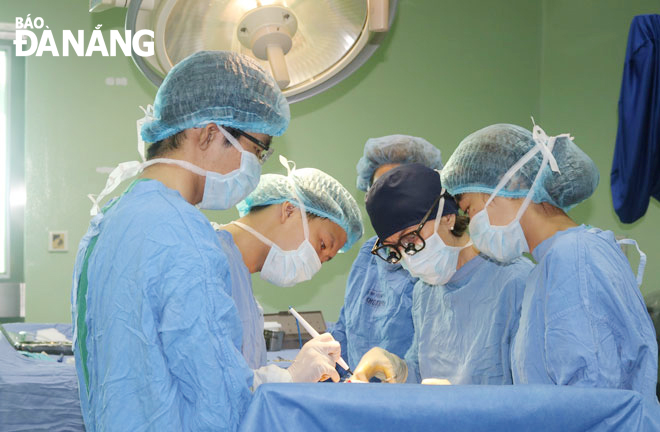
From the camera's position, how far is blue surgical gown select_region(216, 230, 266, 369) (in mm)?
1544

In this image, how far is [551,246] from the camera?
143 centimetres

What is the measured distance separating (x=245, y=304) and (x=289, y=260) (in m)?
0.22

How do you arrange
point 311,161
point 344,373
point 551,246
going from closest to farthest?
point 551,246
point 344,373
point 311,161

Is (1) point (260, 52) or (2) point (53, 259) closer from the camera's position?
(1) point (260, 52)

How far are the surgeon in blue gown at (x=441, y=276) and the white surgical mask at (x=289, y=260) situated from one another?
20 centimetres

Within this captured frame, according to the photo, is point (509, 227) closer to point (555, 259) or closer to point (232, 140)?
point (555, 259)

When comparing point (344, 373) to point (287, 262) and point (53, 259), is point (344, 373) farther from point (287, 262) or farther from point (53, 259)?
point (53, 259)

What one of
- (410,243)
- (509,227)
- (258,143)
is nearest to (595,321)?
(509,227)

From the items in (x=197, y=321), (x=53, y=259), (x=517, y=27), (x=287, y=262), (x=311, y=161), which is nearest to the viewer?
(x=197, y=321)

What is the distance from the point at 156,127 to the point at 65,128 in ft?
8.78

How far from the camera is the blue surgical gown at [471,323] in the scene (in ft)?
5.40

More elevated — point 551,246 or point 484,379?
point 551,246

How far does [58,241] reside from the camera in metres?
3.66

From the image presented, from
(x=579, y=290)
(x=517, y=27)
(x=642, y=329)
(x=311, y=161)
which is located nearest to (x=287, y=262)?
(x=579, y=290)
